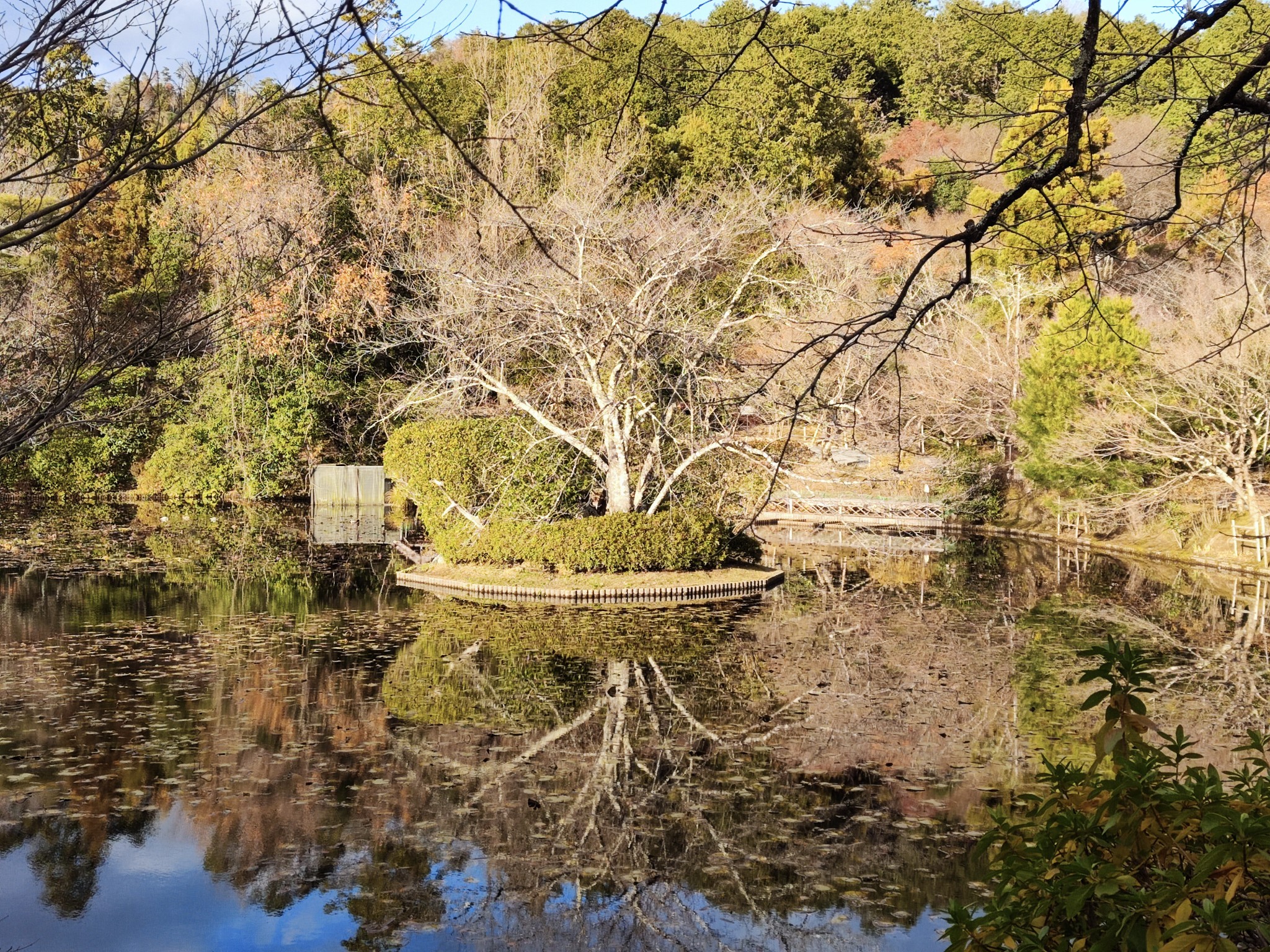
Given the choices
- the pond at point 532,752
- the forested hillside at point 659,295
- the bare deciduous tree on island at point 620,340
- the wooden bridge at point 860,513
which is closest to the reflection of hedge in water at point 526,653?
the pond at point 532,752

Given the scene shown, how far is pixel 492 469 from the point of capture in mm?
16750

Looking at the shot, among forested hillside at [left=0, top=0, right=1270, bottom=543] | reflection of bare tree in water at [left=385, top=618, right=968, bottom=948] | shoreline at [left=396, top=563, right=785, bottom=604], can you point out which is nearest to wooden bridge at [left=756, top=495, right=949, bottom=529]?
forested hillside at [left=0, top=0, right=1270, bottom=543]

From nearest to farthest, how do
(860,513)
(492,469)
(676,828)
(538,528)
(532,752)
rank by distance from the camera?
1. (676,828)
2. (532,752)
3. (538,528)
4. (492,469)
5. (860,513)

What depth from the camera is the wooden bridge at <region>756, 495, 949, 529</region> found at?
25.7 metres

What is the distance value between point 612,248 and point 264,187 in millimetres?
11653

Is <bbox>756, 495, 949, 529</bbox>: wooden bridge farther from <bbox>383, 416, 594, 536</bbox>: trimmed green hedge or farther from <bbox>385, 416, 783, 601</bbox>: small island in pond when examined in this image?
<bbox>383, 416, 594, 536</bbox>: trimmed green hedge

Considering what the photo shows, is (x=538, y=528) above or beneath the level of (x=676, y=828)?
above

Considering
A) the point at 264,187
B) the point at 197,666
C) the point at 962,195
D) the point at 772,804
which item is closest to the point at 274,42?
the point at 772,804

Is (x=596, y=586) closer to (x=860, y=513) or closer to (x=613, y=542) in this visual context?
(x=613, y=542)

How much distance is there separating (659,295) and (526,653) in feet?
20.0

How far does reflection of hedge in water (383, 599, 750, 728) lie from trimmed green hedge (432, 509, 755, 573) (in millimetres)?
1229

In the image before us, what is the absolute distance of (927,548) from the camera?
22.6 m

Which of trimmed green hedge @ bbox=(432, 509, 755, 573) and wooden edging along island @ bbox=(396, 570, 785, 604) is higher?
trimmed green hedge @ bbox=(432, 509, 755, 573)

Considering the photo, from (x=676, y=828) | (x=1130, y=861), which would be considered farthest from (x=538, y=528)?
(x=1130, y=861)
